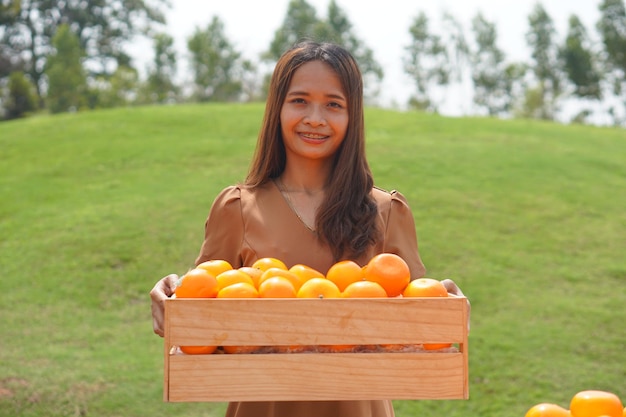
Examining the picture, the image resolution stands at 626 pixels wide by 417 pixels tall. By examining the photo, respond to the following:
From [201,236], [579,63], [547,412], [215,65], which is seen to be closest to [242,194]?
[547,412]

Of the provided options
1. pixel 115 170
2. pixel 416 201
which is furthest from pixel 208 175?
pixel 416 201

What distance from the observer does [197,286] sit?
1.88m

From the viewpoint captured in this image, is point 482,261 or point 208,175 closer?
point 482,261

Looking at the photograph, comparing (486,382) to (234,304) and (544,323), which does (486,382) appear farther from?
(234,304)

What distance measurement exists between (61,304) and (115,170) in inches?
166

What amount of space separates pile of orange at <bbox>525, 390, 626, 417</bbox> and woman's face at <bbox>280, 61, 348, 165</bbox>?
3.30 ft

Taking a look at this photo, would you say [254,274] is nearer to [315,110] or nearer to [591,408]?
[315,110]

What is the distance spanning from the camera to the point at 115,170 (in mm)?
12039

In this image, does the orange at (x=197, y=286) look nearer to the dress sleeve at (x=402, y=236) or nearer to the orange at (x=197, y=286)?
the orange at (x=197, y=286)

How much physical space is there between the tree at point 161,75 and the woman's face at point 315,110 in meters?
26.8

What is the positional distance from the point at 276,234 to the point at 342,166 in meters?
0.30

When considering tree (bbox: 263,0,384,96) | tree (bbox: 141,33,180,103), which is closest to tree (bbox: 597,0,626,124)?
tree (bbox: 263,0,384,96)

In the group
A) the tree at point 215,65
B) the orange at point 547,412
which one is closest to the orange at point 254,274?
the orange at point 547,412

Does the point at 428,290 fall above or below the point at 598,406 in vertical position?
above
